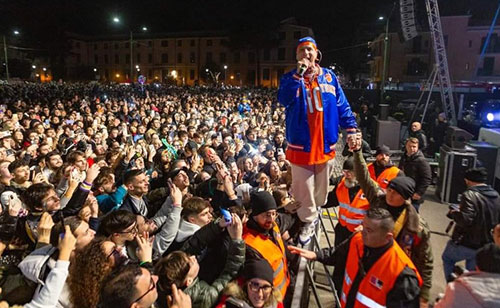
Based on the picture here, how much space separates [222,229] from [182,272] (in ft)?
2.53

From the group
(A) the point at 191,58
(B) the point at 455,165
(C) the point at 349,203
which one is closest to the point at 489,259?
(C) the point at 349,203

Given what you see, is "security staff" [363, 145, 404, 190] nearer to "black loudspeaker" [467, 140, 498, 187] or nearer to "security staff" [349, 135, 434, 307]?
"security staff" [349, 135, 434, 307]

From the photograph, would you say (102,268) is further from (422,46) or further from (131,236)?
(422,46)

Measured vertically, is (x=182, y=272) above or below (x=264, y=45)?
below

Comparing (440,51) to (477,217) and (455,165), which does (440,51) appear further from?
(477,217)

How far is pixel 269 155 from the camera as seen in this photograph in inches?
337

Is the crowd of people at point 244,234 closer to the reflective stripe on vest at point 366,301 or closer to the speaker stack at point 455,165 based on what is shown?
the reflective stripe on vest at point 366,301

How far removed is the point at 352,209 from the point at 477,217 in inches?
54.6

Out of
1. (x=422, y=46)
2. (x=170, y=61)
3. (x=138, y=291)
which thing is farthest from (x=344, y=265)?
(x=170, y=61)

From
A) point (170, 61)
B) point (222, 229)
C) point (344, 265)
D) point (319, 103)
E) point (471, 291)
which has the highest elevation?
point (170, 61)

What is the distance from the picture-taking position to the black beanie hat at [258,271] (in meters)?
2.73

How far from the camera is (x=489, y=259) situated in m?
2.34

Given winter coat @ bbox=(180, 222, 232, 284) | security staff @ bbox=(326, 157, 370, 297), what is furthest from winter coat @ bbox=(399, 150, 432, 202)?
winter coat @ bbox=(180, 222, 232, 284)

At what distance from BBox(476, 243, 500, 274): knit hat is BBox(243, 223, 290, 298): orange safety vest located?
1491 mm
